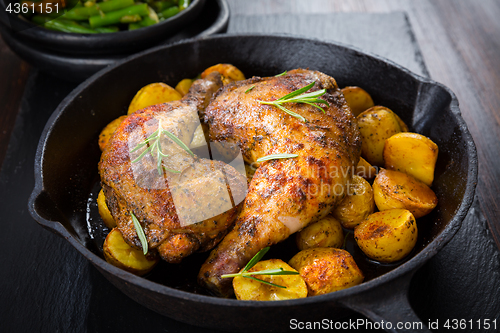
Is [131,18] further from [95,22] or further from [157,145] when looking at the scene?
[157,145]

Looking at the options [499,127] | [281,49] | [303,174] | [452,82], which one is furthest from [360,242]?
[452,82]

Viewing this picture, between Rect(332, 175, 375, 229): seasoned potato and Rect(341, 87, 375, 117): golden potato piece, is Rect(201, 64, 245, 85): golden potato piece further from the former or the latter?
Rect(332, 175, 375, 229): seasoned potato

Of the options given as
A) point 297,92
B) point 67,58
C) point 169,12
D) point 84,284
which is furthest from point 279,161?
point 169,12

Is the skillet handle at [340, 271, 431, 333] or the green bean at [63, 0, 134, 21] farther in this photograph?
the green bean at [63, 0, 134, 21]

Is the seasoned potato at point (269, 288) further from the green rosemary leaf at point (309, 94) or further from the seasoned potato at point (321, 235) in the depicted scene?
the green rosemary leaf at point (309, 94)

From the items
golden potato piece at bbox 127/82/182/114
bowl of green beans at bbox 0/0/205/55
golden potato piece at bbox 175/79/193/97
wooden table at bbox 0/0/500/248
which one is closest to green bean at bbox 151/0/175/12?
bowl of green beans at bbox 0/0/205/55

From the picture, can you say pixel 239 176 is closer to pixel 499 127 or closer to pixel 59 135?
pixel 59 135
